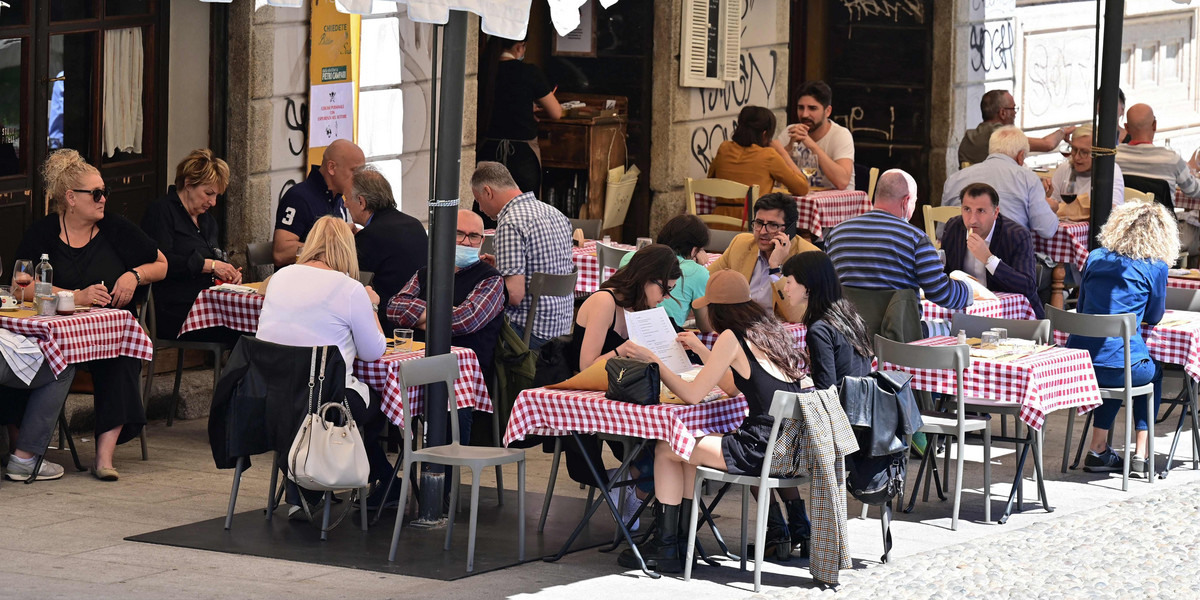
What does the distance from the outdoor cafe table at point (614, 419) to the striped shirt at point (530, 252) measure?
184 cm

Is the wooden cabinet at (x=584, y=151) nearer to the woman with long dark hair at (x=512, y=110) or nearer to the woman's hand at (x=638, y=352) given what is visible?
the woman with long dark hair at (x=512, y=110)

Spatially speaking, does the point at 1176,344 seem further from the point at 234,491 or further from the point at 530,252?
the point at 234,491

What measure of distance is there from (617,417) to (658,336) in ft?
1.42

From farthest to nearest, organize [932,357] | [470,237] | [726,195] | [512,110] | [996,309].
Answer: [512,110]
[726,195]
[996,309]
[470,237]
[932,357]

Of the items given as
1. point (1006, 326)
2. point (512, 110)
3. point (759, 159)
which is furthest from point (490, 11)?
point (512, 110)

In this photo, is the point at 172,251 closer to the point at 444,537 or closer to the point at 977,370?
the point at 444,537

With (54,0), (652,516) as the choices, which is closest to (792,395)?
(652,516)

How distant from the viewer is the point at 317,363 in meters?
7.32

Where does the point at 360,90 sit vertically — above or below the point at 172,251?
above

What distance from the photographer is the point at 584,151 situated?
14.4 metres

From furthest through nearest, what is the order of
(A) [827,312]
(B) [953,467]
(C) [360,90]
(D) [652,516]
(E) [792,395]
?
1. (C) [360,90]
2. (B) [953,467]
3. (D) [652,516]
4. (A) [827,312]
5. (E) [792,395]

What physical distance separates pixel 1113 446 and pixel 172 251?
17.5 ft

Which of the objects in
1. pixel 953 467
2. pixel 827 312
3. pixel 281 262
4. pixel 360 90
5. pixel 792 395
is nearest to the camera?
pixel 792 395

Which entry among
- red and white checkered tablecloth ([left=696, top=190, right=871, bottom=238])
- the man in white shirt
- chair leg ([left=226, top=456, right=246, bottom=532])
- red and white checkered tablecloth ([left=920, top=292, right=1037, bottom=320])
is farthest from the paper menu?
the man in white shirt
